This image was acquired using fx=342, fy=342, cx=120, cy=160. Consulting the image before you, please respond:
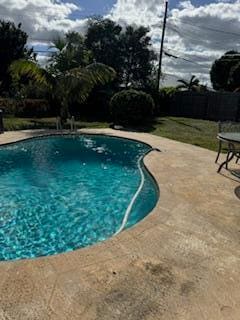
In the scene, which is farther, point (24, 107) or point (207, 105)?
point (207, 105)

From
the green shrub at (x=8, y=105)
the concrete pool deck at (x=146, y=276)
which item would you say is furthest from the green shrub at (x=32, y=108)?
the concrete pool deck at (x=146, y=276)

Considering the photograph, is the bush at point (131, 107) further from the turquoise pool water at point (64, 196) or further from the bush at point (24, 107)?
the turquoise pool water at point (64, 196)

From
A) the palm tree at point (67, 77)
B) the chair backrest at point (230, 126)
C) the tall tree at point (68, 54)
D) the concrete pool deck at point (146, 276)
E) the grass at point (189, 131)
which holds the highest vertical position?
the tall tree at point (68, 54)

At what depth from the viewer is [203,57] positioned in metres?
37.5

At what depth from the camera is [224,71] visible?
111 ft

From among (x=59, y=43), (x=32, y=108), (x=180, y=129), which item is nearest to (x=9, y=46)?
(x=32, y=108)

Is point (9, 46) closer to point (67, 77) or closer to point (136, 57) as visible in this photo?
point (136, 57)

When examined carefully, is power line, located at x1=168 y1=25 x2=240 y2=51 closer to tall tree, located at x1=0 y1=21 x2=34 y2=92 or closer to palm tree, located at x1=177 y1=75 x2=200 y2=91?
palm tree, located at x1=177 y1=75 x2=200 y2=91

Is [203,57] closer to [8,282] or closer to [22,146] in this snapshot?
[22,146]

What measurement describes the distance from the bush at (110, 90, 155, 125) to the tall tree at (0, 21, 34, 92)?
13259 mm

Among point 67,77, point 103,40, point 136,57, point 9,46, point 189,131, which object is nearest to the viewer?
point 67,77

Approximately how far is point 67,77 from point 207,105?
10.4 meters

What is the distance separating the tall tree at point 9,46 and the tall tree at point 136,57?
7.59 metres

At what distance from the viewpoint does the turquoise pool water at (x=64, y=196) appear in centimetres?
486
